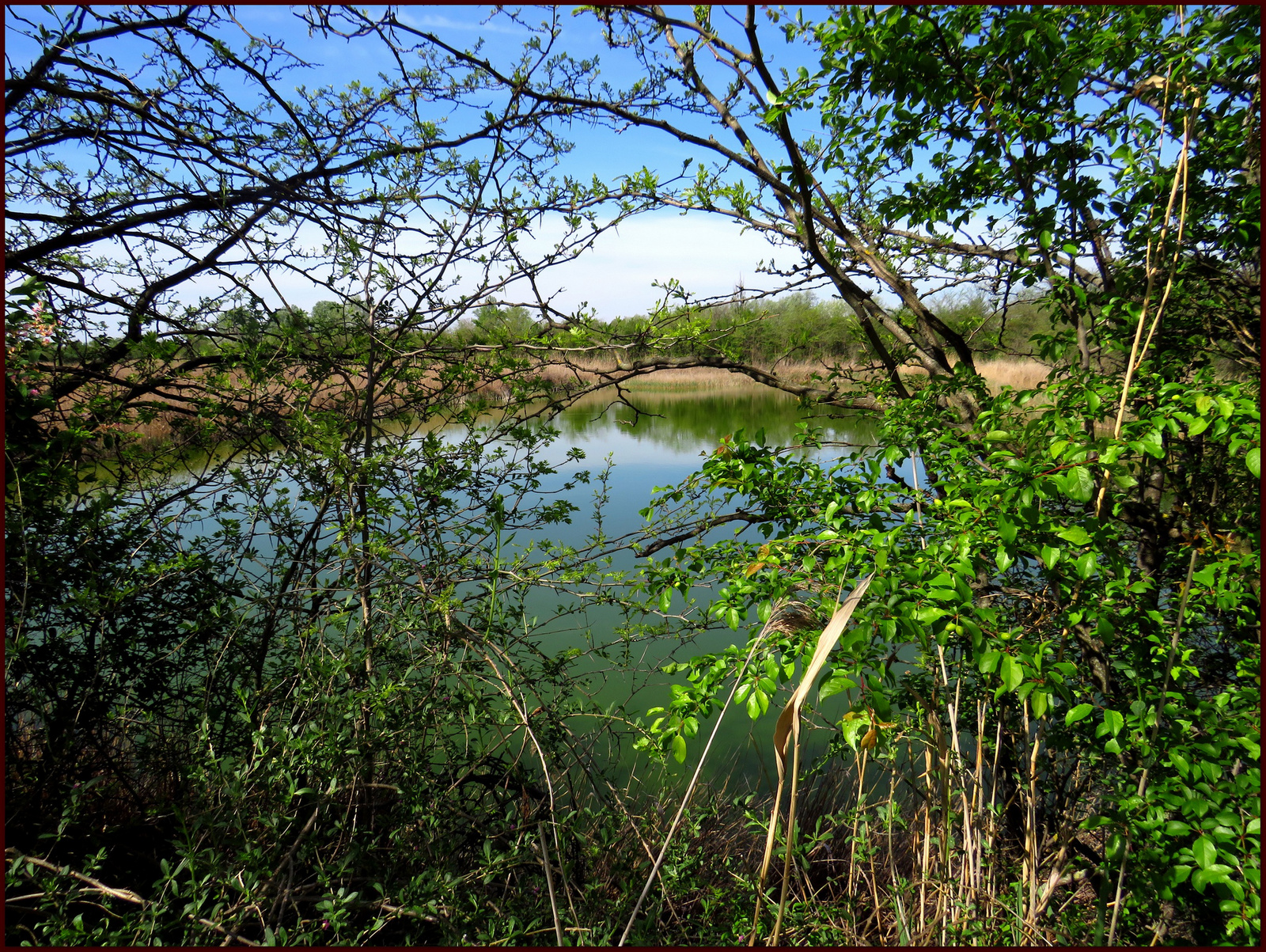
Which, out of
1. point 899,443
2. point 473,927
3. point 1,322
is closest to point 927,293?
point 899,443

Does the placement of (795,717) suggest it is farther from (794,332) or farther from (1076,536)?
(794,332)

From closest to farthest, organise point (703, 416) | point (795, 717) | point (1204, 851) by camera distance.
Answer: point (795, 717), point (1204, 851), point (703, 416)

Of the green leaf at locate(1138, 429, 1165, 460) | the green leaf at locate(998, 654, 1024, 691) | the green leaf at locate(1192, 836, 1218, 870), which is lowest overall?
the green leaf at locate(1192, 836, 1218, 870)

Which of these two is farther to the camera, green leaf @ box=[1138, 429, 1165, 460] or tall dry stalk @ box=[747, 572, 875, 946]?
green leaf @ box=[1138, 429, 1165, 460]

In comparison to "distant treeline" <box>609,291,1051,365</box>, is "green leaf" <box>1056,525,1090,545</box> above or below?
below

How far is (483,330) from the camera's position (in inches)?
102

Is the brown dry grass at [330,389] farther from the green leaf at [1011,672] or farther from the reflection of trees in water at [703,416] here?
the reflection of trees in water at [703,416]

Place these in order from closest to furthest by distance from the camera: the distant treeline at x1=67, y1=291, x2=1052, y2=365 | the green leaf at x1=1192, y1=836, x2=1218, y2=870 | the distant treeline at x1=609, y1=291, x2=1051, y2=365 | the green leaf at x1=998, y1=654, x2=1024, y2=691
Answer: the green leaf at x1=998, y1=654, x2=1024, y2=691 → the green leaf at x1=1192, y1=836, x2=1218, y2=870 → the distant treeline at x1=67, y1=291, x2=1052, y2=365 → the distant treeline at x1=609, y1=291, x2=1051, y2=365

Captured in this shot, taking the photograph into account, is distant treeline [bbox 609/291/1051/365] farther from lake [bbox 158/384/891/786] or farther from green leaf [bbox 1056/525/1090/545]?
green leaf [bbox 1056/525/1090/545]

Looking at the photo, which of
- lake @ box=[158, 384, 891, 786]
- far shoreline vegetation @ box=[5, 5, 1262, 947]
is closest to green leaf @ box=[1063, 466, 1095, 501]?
far shoreline vegetation @ box=[5, 5, 1262, 947]

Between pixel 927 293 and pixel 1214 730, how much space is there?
223 cm

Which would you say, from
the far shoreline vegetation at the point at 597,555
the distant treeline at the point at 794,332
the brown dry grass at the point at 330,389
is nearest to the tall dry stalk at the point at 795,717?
the far shoreline vegetation at the point at 597,555

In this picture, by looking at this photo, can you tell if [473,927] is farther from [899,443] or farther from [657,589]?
[899,443]

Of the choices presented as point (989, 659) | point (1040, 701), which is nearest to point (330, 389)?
point (989, 659)
